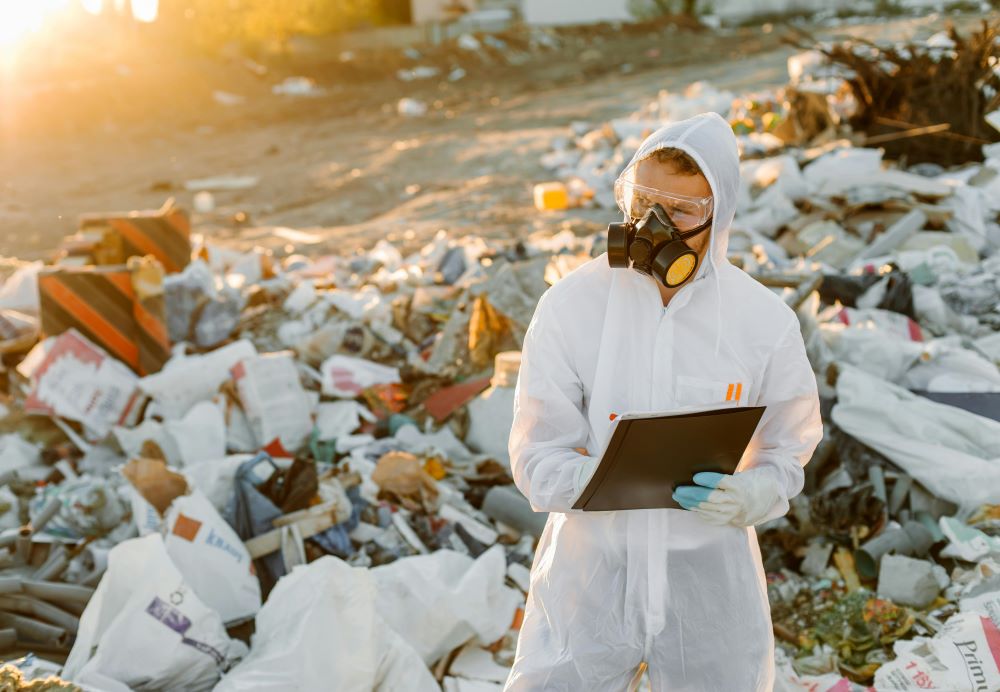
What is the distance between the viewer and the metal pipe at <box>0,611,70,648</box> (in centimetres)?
302

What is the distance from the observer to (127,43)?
24188 millimetres

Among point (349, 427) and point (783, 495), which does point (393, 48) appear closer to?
point (349, 427)

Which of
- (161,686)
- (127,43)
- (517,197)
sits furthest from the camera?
(127,43)

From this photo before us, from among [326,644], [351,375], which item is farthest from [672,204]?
[351,375]

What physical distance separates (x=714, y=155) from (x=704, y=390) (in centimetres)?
45

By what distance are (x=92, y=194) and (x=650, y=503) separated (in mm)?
12540

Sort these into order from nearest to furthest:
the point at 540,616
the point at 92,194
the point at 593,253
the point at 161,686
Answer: the point at 540,616, the point at 161,686, the point at 593,253, the point at 92,194

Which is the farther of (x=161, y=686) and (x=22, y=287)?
(x=22, y=287)

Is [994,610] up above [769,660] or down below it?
below

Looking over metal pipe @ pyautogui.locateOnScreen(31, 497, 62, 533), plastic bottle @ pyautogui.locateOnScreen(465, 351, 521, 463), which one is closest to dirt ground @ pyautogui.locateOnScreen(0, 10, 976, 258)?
plastic bottle @ pyautogui.locateOnScreen(465, 351, 521, 463)

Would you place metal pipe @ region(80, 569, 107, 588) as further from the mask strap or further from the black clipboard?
the mask strap

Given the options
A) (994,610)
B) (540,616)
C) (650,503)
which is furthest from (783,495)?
(994,610)

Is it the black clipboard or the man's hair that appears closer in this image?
the black clipboard

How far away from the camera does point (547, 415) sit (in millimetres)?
1929
